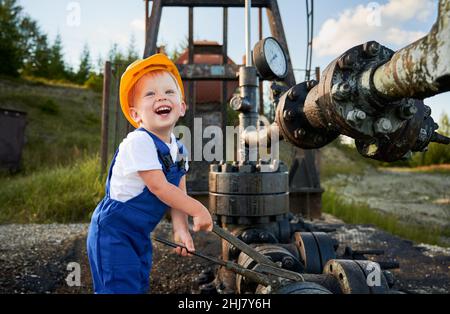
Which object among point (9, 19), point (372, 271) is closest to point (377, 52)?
point (372, 271)

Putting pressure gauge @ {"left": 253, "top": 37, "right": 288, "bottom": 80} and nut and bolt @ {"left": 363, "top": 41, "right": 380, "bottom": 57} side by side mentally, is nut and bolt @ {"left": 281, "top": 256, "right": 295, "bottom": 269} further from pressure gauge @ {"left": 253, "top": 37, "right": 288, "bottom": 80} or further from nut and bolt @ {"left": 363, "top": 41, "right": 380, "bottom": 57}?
pressure gauge @ {"left": 253, "top": 37, "right": 288, "bottom": 80}

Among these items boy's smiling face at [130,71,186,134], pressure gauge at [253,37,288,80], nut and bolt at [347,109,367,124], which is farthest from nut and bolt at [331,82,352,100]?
pressure gauge at [253,37,288,80]

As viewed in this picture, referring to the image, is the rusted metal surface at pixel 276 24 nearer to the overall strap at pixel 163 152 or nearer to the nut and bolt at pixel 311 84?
the nut and bolt at pixel 311 84

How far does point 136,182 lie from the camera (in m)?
1.14

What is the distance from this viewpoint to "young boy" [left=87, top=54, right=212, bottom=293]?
1.12 meters

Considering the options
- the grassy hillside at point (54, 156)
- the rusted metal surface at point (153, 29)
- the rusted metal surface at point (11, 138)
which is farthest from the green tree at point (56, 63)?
the rusted metal surface at point (153, 29)

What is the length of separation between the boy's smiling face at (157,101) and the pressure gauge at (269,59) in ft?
2.81

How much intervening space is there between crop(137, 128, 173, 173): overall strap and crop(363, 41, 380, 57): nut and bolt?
24.3 inches

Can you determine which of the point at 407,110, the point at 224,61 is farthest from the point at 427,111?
the point at 224,61

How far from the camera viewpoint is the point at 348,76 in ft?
3.29

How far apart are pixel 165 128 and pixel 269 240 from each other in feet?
2.92

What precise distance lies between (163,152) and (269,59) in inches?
39.3

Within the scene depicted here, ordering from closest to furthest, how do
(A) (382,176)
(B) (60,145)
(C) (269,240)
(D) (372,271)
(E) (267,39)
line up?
(D) (372,271), (C) (269,240), (E) (267,39), (B) (60,145), (A) (382,176)
